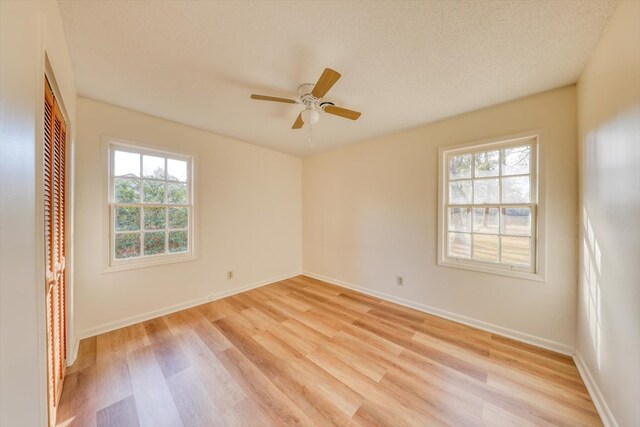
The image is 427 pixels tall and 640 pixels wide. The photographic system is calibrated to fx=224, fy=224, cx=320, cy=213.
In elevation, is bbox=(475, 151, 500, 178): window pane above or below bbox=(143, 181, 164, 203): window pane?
above

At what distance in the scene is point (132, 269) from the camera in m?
2.60

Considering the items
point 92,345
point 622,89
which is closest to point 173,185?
point 92,345

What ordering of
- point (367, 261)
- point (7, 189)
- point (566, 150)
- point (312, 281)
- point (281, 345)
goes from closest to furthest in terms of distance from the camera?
point (7, 189)
point (566, 150)
point (281, 345)
point (367, 261)
point (312, 281)

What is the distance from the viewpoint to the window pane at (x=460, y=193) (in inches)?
106

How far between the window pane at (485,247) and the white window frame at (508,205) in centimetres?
6

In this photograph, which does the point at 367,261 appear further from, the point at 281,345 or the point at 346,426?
the point at 346,426

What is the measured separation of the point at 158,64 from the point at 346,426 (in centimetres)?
294

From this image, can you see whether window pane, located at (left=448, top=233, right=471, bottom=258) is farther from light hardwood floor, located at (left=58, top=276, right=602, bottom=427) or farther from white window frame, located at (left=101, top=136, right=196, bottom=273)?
white window frame, located at (left=101, top=136, right=196, bottom=273)

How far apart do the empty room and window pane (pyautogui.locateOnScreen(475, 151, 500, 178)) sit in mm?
22

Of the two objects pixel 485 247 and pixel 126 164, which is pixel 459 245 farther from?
pixel 126 164

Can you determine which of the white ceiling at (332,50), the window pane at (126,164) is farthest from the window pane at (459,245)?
the window pane at (126,164)

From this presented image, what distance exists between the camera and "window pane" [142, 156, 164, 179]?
2736mm

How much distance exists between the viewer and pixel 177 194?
Result: 3.00 metres

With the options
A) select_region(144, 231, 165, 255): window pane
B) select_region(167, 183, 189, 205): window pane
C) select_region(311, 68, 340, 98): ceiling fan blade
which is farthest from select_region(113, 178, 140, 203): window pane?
select_region(311, 68, 340, 98): ceiling fan blade
